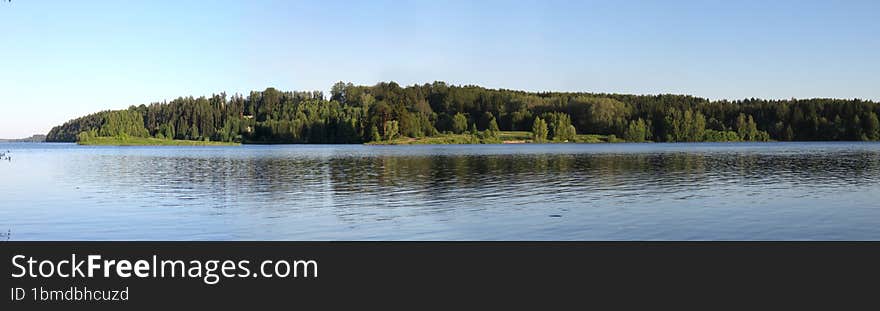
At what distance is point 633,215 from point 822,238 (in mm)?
7150

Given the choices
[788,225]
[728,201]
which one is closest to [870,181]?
[728,201]
